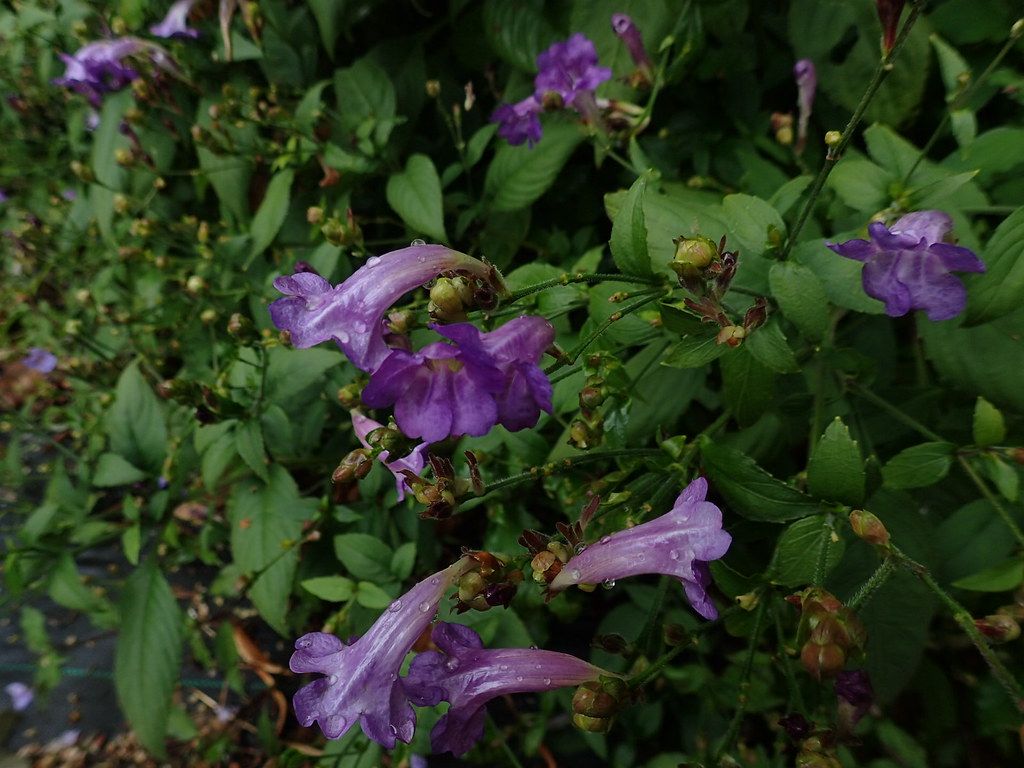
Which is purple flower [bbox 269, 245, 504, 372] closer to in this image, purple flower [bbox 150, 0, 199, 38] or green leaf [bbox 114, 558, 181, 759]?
green leaf [bbox 114, 558, 181, 759]

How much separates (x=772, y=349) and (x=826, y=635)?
371mm

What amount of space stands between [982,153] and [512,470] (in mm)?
1059

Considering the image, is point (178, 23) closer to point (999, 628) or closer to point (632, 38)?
point (632, 38)

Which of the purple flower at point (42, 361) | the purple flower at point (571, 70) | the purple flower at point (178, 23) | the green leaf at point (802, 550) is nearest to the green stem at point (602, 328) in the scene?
the green leaf at point (802, 550)

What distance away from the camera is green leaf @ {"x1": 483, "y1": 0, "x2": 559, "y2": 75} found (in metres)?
1.64

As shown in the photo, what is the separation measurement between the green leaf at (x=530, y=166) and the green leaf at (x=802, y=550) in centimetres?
96

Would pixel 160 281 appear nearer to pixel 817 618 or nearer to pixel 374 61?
pixel 374 61

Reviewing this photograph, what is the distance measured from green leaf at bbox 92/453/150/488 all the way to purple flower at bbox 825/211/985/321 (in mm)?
1431

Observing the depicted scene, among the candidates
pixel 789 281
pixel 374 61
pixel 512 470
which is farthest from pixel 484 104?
pixel 789 281

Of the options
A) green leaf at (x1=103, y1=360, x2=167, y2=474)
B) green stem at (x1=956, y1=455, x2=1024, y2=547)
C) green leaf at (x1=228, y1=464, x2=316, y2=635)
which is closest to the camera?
green stem at (x1=956, y1=455, x2=1024, y2=547)

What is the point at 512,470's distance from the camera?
4.20 feet

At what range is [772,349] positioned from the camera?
88 centimetres

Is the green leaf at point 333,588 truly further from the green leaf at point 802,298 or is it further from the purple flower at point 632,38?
the purple flower at point 632,38

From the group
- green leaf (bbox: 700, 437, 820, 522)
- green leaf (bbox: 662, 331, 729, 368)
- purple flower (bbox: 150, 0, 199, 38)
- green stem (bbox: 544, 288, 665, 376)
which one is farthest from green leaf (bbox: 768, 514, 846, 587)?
purple flower (bbox: 150, 0, 199, 38)
